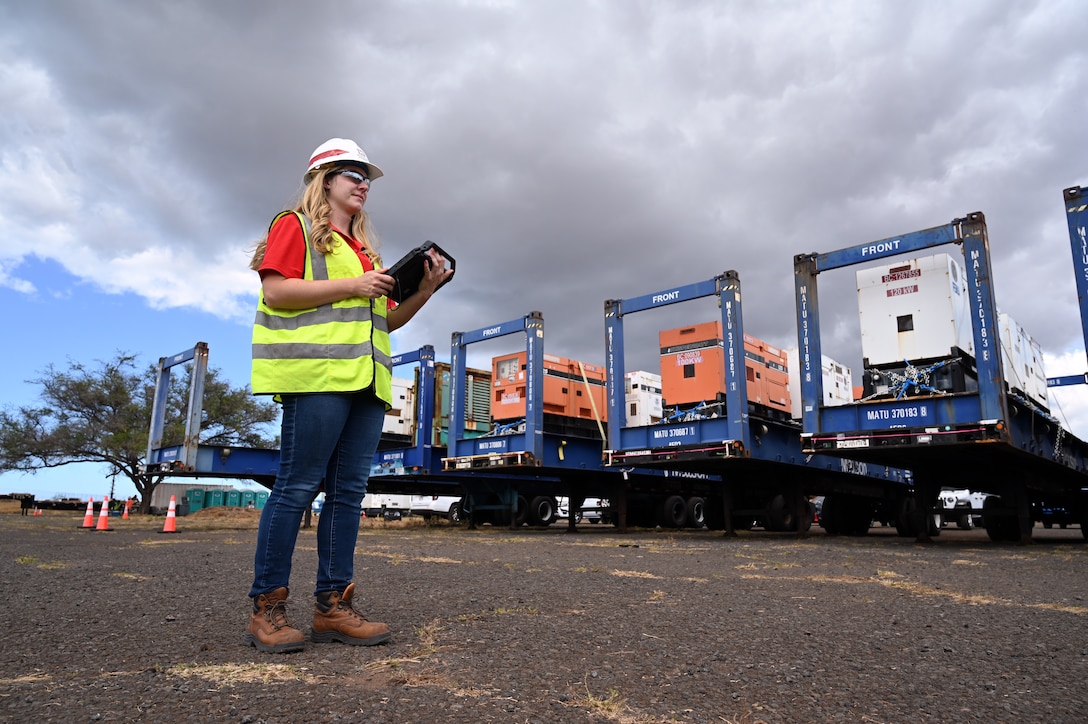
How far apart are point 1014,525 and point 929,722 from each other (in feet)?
41.3

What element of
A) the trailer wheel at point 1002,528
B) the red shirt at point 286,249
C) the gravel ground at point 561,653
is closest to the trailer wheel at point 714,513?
the trailer wheel at point 1002,528

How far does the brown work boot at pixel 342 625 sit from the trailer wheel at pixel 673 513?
51.2ft

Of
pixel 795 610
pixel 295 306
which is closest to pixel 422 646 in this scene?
pixel 295 306

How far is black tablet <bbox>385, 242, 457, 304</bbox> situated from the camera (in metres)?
2.84

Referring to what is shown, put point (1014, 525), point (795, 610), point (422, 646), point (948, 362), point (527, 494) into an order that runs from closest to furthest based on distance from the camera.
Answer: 1. point (422, 646)
2. point (795, 610)
3. point (948, 362)
4. point (1014, 525)
5. point (527, 494)

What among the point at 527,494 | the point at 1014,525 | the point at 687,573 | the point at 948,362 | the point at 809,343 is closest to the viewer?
the point at 687,573

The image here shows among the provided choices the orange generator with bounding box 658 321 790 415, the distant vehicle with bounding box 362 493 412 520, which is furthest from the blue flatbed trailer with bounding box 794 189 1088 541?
the distant vehicle with bounding box 362 493 412 520

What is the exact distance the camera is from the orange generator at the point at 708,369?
1218 cm

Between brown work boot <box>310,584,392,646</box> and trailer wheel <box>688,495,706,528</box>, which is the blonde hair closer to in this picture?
brown work boot <box>310,584,392,646</box>

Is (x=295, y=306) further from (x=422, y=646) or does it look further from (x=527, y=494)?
(x=527, y=494)

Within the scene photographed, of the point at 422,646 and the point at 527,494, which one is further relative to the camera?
the point at 527,494

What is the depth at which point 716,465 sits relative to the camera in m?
12.7

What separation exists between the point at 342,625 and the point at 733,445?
9.40m

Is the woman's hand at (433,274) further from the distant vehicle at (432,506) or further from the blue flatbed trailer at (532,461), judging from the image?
the distant vehicle at (432,506)
